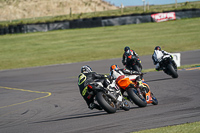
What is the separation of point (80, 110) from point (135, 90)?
2040 mm

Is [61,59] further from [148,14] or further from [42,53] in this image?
[148,14]

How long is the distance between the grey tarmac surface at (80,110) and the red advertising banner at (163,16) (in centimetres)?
2414

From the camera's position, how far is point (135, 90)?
9320mm

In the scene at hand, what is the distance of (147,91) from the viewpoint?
31.5 feet

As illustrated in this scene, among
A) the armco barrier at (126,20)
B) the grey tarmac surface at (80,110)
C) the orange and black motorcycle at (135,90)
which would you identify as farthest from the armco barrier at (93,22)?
the orange and black motorcycle at (135,90)

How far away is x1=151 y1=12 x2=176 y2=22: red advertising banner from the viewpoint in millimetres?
40219

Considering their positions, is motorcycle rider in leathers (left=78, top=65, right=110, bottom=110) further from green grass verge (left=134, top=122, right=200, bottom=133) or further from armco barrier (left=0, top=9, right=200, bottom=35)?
armco barrier (left=0, top=9, right=200, bottom=35)

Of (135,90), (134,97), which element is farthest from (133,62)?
(134,97)

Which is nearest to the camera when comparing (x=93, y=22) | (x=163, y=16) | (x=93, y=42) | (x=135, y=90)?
(x=135, y=90)

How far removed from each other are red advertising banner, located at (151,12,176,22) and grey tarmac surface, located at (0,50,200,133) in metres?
24.1

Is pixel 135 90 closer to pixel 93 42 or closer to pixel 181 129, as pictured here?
pixel 181 129

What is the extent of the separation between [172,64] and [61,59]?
53.8ft

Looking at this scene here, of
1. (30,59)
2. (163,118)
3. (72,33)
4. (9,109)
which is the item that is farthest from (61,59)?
(163,118)

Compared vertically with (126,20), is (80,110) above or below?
below
